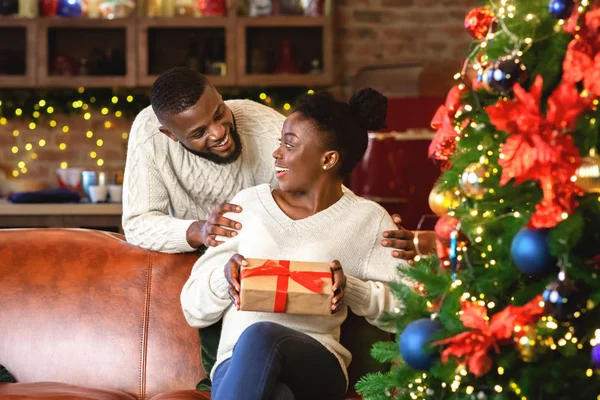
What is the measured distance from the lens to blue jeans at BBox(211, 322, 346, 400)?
1.92 meters

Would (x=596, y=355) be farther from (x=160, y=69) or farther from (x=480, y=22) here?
(x=160, y=69)

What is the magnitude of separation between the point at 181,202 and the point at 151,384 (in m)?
0.52

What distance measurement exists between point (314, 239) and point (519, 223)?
2.62ft

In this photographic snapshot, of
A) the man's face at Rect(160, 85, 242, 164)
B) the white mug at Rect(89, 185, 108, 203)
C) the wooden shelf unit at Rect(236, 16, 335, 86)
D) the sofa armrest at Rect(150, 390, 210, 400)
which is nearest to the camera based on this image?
the sofa armrest at Rect(150, 390, 210, 400)

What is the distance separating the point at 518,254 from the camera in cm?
138

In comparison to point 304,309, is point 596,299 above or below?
above

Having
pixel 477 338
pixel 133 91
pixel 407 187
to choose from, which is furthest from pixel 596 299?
pixel 133 91

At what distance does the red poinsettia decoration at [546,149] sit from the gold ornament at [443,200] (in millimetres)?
→ 189

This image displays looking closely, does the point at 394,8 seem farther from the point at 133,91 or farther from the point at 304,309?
the point at 304,309

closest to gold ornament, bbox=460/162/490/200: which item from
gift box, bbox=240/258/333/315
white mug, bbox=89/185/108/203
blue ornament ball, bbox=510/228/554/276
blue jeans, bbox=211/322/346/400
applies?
blue ornament ball, bbox=510/228/554/276

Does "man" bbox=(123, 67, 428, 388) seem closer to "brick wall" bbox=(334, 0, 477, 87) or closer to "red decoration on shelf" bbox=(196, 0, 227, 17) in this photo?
"red decoration on shelf" bbox=(196, 0, 227, 17)

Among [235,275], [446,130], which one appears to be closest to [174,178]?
[235,275]

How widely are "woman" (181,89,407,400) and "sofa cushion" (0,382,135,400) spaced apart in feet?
0.93

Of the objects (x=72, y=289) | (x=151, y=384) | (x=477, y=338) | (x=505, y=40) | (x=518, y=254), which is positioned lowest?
(x=151, y=384)
